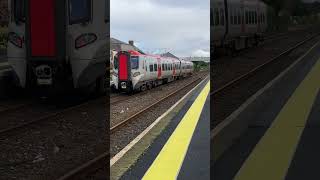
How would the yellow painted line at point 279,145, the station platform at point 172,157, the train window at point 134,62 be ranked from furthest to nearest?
the train window at point 134,62 → the station platform at point 172,157 → the yellow painted line at point 279,145

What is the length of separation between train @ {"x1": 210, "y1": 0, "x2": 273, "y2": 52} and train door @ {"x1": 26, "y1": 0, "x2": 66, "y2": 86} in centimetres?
1037

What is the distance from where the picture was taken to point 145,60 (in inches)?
1047

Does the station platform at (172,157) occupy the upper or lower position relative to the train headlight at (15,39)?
lower

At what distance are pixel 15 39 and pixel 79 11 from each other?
211 cm

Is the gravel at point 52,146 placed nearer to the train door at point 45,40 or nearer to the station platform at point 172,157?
the station platform at point 172,157

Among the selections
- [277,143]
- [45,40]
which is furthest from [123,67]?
[277,143]

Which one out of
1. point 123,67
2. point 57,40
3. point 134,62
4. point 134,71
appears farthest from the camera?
point 123,67

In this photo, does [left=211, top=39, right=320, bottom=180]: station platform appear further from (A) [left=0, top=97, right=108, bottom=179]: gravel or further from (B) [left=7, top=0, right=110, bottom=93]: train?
(B) [left=7, top=0, right=110, bottom=93]: train

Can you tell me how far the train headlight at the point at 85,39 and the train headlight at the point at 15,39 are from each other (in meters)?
1.66

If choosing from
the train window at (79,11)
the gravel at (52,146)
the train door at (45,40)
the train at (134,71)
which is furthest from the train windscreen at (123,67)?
the gravel at (52,146)

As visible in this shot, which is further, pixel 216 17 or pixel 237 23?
pixel 237 23

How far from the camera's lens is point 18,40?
1438cm

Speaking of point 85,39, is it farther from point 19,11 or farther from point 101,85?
point 101,85

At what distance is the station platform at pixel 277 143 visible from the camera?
5863 mm
